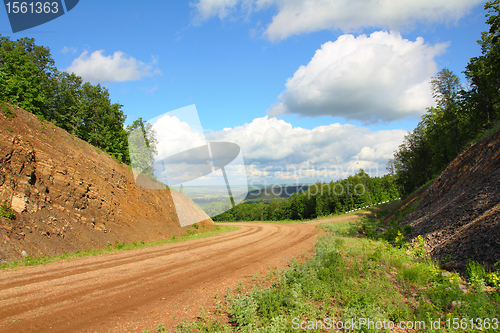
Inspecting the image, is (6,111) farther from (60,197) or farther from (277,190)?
(277,190)

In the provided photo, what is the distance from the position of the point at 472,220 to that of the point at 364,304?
7070 mm

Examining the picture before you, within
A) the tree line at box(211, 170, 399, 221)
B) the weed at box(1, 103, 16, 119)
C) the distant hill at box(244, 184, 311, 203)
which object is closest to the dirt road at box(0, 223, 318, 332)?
the distant hill at box(244, 184, 311, 203)

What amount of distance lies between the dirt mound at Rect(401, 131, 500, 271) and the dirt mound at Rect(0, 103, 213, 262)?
17.7 meters

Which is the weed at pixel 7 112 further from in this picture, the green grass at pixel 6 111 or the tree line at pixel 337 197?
the tree line at pixel 337 197

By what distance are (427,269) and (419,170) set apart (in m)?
55.9

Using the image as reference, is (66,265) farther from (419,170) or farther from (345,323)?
(419,170)

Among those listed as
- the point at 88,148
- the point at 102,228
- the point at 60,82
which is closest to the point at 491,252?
the point at 102,228

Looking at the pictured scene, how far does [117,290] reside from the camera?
708 centimetres

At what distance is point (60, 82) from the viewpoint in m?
30.4

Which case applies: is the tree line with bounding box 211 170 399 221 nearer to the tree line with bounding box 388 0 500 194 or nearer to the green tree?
the tree line with bounding box 388 0 500 194

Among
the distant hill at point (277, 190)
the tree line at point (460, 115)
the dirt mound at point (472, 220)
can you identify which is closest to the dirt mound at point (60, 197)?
the distant hill at point (277, 190)

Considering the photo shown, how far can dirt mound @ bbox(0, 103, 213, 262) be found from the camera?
1297cm

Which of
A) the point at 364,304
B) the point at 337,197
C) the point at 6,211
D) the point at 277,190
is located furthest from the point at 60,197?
the point at 277,190

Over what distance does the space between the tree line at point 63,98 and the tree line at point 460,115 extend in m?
39.4
